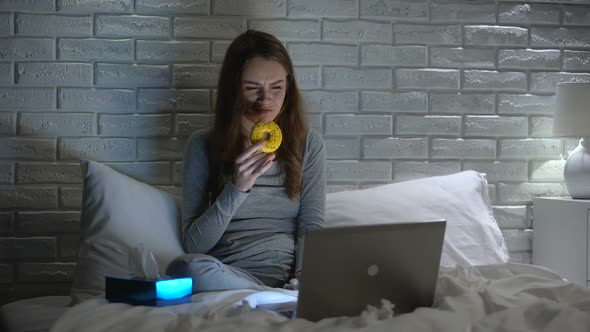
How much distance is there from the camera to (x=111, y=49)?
3.09 metres

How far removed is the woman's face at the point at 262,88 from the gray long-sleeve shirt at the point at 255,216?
0.18m

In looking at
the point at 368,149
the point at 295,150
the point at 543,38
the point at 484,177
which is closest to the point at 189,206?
the point at 295,150

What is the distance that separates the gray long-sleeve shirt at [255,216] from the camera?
8.32 ft

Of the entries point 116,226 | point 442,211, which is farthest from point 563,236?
point 116,226

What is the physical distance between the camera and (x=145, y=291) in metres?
1.84

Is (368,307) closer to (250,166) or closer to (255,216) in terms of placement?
(250,166)

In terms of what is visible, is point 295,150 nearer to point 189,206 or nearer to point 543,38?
point 189,206

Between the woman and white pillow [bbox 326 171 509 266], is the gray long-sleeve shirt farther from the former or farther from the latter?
white pillow [bbox 326 171 509 266]

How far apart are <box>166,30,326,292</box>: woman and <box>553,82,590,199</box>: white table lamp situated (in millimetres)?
1107

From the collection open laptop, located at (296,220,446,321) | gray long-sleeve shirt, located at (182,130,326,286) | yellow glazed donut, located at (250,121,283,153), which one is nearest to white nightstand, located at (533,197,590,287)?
gray long-sleeve shirt, located at (182,130,326,286)

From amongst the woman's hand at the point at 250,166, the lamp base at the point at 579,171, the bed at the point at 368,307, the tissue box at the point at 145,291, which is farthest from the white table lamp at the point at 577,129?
the tissue box at the point at 145,291

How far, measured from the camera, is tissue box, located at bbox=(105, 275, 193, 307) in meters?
1.83

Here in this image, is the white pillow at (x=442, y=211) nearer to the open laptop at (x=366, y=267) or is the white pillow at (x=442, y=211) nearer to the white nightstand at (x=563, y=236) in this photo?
the white nightstand at (x=563, y=236)

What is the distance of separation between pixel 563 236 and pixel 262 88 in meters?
1.41
